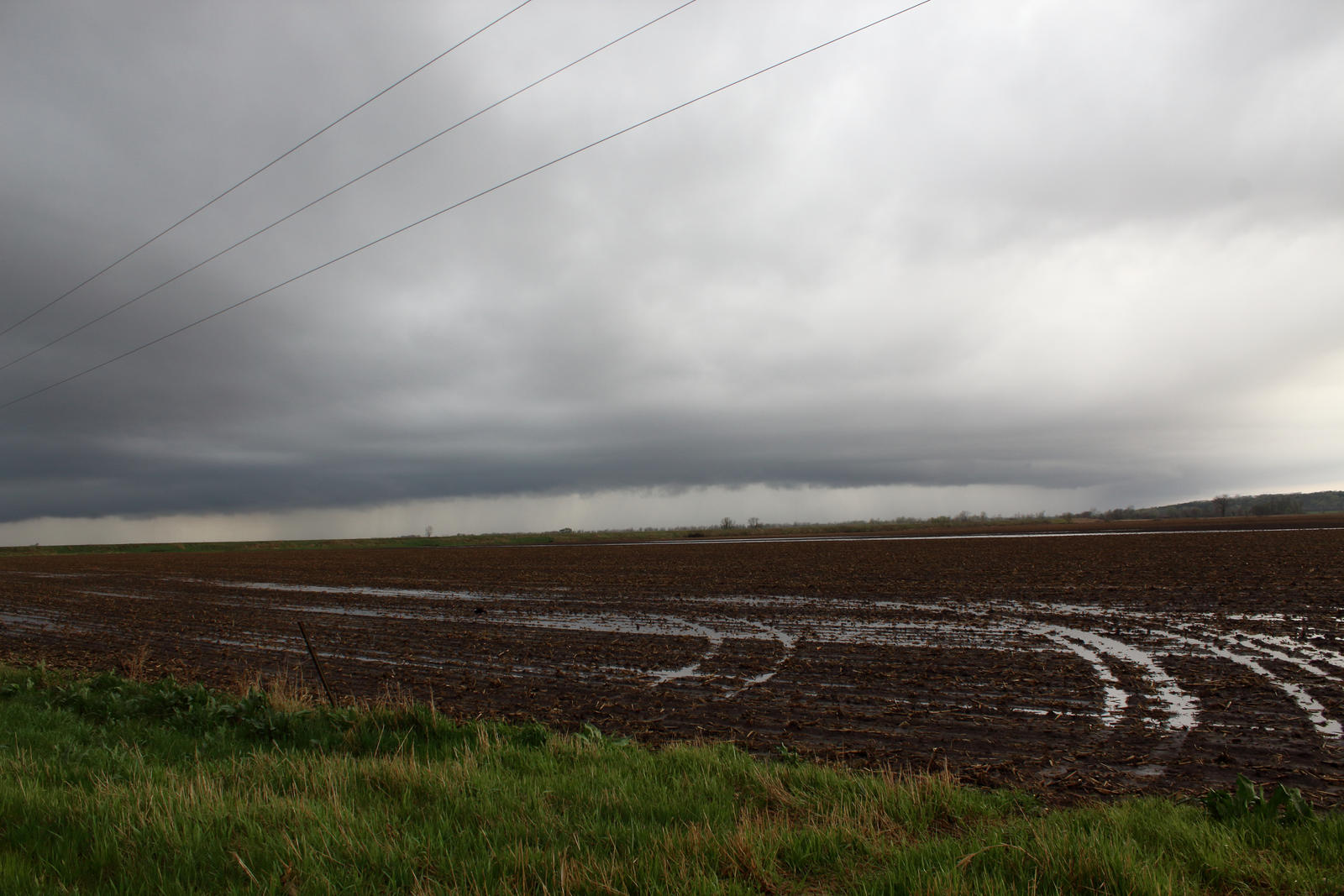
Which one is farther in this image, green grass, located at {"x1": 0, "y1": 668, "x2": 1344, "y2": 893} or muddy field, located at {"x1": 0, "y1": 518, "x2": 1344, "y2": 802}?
muddy field, located at {"x1": 0, "y1": 518, "x2": 1344, "y2": 802}

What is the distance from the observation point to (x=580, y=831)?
502cm

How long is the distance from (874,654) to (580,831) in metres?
10.5

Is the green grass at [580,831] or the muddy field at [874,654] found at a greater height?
the green grass at [580,831]

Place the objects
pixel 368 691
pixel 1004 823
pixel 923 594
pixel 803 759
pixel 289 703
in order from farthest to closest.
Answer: pixel 923 594
pixel 368 691
pixel 289 703
pixel 803 759
pixel 1004 823

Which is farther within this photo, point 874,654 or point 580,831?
point 874,654

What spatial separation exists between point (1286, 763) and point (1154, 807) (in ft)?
10.2

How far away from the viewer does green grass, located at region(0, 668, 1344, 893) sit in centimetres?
418

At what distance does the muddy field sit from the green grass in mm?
1991

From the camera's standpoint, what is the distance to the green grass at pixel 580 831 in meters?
4.18

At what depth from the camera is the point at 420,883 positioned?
13.7 ft

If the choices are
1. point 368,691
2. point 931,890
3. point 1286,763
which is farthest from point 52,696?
point 1286,763

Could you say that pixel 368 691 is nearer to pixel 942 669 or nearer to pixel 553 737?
pixel 553 737

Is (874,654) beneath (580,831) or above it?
beneath

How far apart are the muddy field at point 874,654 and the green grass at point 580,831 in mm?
1991
